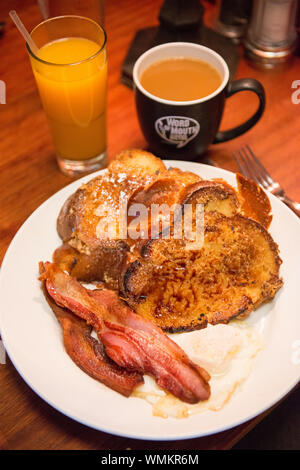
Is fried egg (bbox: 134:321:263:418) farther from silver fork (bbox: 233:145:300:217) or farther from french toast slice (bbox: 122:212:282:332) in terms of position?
silver fork (bbox: 233:145:300:217)

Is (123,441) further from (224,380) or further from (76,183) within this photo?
(76,183)

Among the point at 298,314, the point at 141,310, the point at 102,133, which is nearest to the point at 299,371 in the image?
the point at 298,314

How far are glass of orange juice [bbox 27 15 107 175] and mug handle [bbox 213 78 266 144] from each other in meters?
0.40

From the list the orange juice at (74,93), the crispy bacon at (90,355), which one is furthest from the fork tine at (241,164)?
the crispy bacon at (90,355)

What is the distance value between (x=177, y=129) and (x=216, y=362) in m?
0.74

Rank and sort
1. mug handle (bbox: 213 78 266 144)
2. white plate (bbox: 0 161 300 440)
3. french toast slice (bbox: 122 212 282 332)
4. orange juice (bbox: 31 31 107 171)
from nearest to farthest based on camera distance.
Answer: white plate (bbox: 0 161 300 440)
french toast slice (bbox: 122 212 282 332)
orange juice (bbox: 31 31 107 171)
mug handle (bbox: 213 78 266 144)

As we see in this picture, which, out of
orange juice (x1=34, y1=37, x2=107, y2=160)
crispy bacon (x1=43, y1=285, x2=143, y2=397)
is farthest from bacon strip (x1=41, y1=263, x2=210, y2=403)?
orange juice (x1=34, y1=37, x2=107, y2=160)

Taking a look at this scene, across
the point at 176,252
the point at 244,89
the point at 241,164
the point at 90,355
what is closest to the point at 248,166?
the point at 241,164

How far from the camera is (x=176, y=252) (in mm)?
1294

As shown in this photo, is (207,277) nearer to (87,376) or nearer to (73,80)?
(87,376)

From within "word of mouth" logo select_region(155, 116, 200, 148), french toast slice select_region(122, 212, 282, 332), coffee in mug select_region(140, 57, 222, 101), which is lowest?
french toast slice select_region(122, 212, 282, 332)

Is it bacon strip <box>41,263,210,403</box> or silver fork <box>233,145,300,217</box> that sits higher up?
silver fork <box>233,145,300,217</box>

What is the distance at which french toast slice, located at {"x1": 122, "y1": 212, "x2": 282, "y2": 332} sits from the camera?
1254 millimetres

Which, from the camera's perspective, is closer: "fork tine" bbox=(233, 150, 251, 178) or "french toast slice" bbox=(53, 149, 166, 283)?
"french toast slice" bbox=(53, 149, 166, 283)
